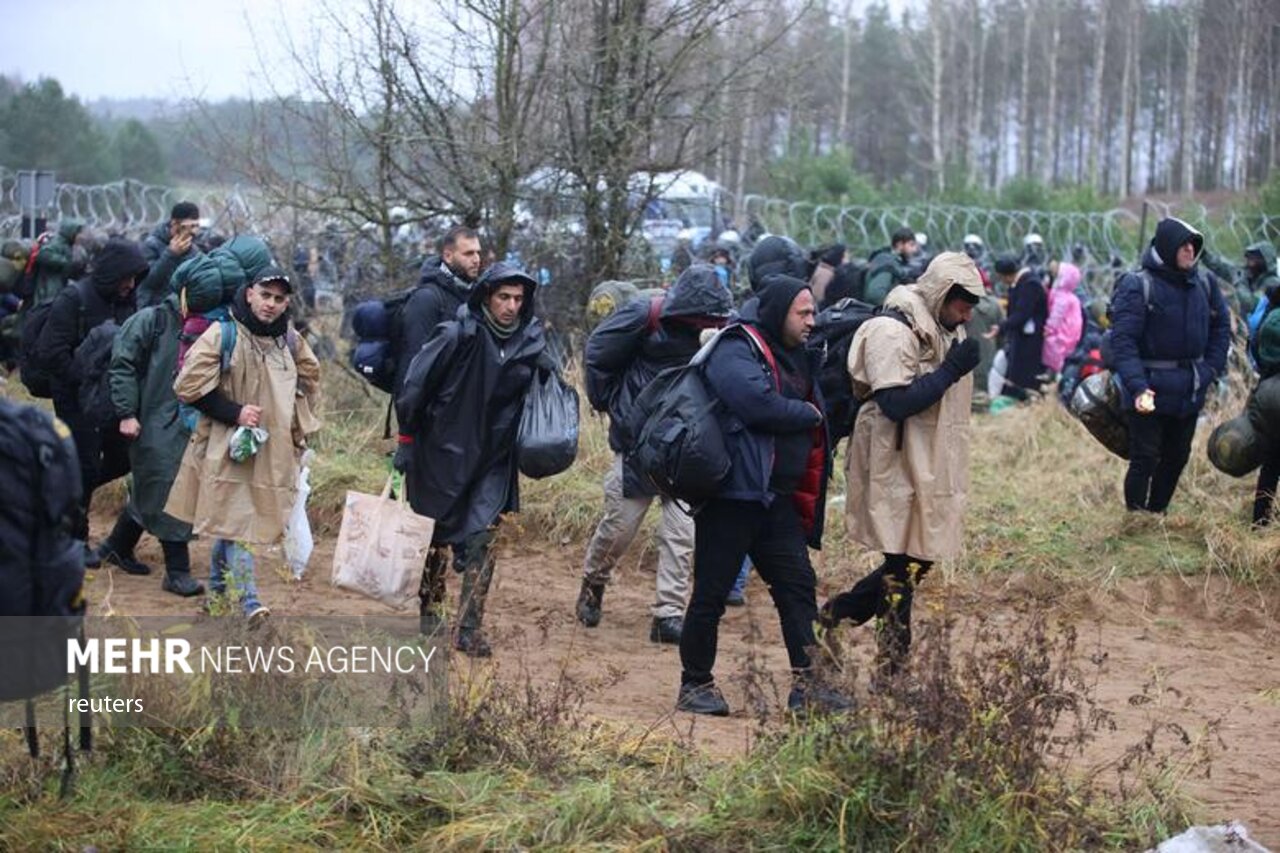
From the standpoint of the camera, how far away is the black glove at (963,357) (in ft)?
21.1

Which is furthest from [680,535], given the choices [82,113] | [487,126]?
[82,113]

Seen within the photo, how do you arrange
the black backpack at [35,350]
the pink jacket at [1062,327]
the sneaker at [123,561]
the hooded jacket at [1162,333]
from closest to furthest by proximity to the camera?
the black backpack at [35,350]
the sneaker at [123,561]
the hooded jacket at [1162,333]
the pink jacket at [1062,327]

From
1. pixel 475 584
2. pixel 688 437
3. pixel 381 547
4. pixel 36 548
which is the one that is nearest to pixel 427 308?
pixel 381 547

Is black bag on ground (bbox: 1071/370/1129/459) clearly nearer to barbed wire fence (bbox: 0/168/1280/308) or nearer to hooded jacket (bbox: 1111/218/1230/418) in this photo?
hooded jacket (bbox: 1111/218/1230/418)

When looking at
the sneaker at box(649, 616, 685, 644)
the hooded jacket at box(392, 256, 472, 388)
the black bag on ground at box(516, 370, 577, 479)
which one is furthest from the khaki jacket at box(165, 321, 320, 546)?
the sneaker at box(649, 616, 685, 644)

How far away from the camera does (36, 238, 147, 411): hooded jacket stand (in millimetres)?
8703

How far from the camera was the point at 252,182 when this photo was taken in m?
13.3

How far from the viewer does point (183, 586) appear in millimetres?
8531

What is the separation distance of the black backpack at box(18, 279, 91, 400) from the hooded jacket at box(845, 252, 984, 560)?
4318 mm

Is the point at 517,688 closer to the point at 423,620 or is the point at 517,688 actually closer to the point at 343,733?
the point at 343,733

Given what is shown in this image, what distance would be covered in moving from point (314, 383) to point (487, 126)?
519 centimetres

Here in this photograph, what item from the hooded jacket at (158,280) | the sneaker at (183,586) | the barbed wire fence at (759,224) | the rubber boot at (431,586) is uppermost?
the barbed wire fence at (759,224)

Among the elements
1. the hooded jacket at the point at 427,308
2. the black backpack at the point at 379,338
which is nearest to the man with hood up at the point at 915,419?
the hooded jacket at the point at 427,308

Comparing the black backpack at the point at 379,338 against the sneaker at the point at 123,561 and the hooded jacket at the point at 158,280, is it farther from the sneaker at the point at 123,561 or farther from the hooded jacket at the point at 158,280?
the sneaker at the point at 123,561
